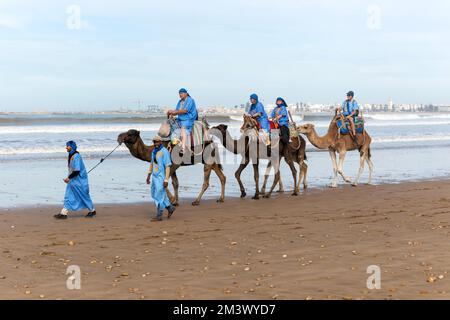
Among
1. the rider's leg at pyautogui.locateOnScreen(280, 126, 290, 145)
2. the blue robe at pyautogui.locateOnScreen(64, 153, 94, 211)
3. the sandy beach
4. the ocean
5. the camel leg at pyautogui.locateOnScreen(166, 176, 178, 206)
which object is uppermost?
the rider's leg at pyautogui.locateOnScreen(280, 126, 290, 145)

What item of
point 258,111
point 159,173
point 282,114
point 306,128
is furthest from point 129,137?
point 306,128

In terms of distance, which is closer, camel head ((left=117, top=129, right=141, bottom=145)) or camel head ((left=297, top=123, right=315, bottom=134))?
camel head ((left=117, top=129, right=141, bottom=145))

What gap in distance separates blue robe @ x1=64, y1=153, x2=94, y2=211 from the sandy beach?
13.6 inches

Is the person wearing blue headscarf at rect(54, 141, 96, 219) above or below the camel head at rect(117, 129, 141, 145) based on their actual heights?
below

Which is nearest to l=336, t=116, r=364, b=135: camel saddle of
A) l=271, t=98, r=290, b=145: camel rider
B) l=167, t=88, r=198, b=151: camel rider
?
l=271, t=98, r=290, b=145: camel rider

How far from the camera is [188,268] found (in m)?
9.58

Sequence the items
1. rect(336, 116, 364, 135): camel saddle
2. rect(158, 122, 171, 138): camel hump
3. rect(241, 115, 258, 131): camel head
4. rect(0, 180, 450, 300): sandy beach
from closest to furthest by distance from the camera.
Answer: rect(0, 180, 450, 300): sandy beach < rect(158, 122, 171, 138): camel hump < rect(241, 115, 258, 131): camel head < rect(336, 116, 364, 135): camel saddle

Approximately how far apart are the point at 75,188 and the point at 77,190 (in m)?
0.06

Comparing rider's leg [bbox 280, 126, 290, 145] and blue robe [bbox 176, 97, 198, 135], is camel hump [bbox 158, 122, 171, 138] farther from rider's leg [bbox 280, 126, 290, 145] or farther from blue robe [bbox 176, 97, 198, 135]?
rider's leg [bbox 280, 126, 290, 145]

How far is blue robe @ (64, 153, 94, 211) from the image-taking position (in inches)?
543

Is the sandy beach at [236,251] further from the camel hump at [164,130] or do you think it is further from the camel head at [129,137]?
the camel hump at [164,130]

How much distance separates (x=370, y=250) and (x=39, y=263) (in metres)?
4.80
